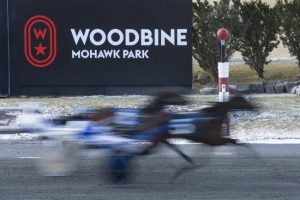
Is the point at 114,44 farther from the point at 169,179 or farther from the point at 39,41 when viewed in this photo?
the point at 169,179

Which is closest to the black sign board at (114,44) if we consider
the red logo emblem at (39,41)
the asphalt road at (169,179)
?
the red logo emblem at (39,41)

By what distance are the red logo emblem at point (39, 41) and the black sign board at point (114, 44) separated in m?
0.06

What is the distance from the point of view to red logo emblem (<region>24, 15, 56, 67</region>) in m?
20.2

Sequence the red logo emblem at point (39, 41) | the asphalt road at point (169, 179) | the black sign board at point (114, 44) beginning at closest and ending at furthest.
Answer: the asphalt road at point (169, 179)
the red logo emblem at point (39, 41)
the black sign board at point (114, 44)

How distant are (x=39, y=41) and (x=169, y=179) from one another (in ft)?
39.5

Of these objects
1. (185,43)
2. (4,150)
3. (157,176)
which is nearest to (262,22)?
(185,43)

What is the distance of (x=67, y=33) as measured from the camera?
20.4 meters

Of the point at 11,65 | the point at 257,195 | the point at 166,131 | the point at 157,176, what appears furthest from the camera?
the point at 11,65

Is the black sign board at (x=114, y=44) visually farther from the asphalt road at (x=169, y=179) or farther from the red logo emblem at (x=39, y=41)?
the asphalt road at (x=169, y=179)

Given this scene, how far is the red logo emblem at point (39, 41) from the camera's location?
20219 mm

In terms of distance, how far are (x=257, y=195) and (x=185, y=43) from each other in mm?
12862

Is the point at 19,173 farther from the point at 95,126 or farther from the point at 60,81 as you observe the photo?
the point at 60,81

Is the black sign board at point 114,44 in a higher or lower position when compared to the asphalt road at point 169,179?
higher

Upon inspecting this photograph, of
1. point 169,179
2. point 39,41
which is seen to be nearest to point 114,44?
point 39,41
